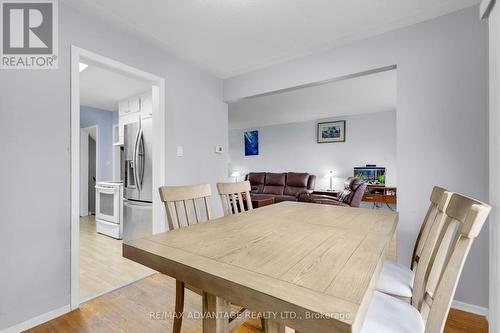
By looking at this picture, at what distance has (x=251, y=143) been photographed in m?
7.65

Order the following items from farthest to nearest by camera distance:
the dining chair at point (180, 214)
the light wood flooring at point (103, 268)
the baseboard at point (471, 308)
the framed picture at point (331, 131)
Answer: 1. the framed picture at point (331, 131)
2. the light wood flooring at point (103, 268)
3. the baseboard at point (471, 308)
4. the dining chair at point (180, 214)

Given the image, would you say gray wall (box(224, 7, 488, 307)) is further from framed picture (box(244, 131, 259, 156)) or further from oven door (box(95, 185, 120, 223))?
framed picture (box(244, 131, 259, 156))

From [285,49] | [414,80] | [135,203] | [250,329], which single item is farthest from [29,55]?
[414,80]

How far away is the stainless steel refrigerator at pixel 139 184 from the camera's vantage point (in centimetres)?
297

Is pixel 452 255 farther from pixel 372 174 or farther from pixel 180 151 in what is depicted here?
pixel 372 174

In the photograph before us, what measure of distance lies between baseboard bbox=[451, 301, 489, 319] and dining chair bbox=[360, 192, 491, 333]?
1210mm

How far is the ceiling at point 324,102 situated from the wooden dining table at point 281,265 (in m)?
2.67

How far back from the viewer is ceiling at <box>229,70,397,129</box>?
12.1ft

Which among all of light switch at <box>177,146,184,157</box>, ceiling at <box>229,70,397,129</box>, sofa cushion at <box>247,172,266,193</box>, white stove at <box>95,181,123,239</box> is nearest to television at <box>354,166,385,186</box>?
ceiling at <box>229,70,397,129</box>

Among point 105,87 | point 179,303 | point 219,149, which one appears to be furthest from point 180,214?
point 105,87

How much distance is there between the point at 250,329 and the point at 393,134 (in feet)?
17.6

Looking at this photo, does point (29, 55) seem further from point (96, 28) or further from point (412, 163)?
point (412, 163)

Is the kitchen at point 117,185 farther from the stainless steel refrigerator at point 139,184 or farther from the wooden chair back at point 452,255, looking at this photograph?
the wooden chair back at point 452,255

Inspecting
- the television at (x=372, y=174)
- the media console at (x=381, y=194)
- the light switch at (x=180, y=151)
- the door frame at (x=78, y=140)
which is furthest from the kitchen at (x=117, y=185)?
the television at (x=372, y=174)
